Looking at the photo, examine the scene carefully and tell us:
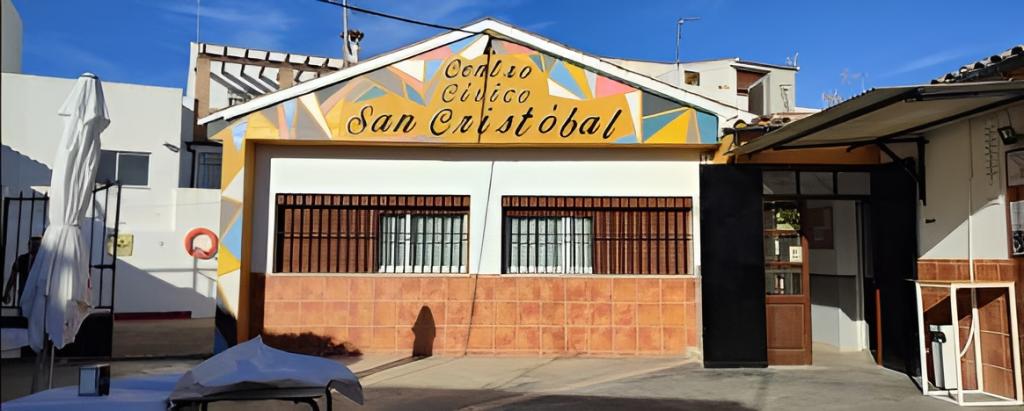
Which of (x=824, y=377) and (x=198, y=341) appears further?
(x=198, y=341)

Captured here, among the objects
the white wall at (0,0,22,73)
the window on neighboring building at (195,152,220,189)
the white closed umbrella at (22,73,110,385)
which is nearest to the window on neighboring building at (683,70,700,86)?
the window on neighboring building at (195,152,220,189)

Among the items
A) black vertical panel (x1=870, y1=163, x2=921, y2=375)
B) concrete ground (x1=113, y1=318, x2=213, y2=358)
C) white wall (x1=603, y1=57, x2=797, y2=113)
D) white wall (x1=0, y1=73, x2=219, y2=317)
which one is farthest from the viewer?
white wall (x1=603, y1=57, x2=797, y2=113)

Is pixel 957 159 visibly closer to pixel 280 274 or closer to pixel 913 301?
pixel 913 301

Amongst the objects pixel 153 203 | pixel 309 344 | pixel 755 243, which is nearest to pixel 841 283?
pixel 755 243

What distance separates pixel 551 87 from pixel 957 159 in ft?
16.1

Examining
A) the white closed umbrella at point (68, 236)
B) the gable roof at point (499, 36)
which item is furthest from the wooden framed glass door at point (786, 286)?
the white closed umbrella at point (68, 236)

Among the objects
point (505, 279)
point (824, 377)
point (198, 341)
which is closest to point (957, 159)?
point (824, 377)

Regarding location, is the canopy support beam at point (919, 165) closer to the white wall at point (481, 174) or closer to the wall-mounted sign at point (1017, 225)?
the wall-mounted sign at point (1017, 225)

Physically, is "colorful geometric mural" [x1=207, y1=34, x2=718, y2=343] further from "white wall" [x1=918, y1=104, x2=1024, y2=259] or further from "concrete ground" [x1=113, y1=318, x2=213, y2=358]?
"white wall" [x1=918, y1=104, x2=1024, y2=259]

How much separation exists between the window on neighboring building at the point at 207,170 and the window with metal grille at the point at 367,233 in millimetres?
11701

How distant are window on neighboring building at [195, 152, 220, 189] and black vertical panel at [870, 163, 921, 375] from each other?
17317 mm

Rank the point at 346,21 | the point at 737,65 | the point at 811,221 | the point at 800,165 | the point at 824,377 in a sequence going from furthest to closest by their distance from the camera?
the point at 737,65 → the point at 346,21 → the point at 811,221 → the point at 800,165 → the point at 824,377

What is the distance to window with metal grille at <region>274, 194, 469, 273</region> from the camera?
10383 millimetres

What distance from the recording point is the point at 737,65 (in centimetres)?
2703
